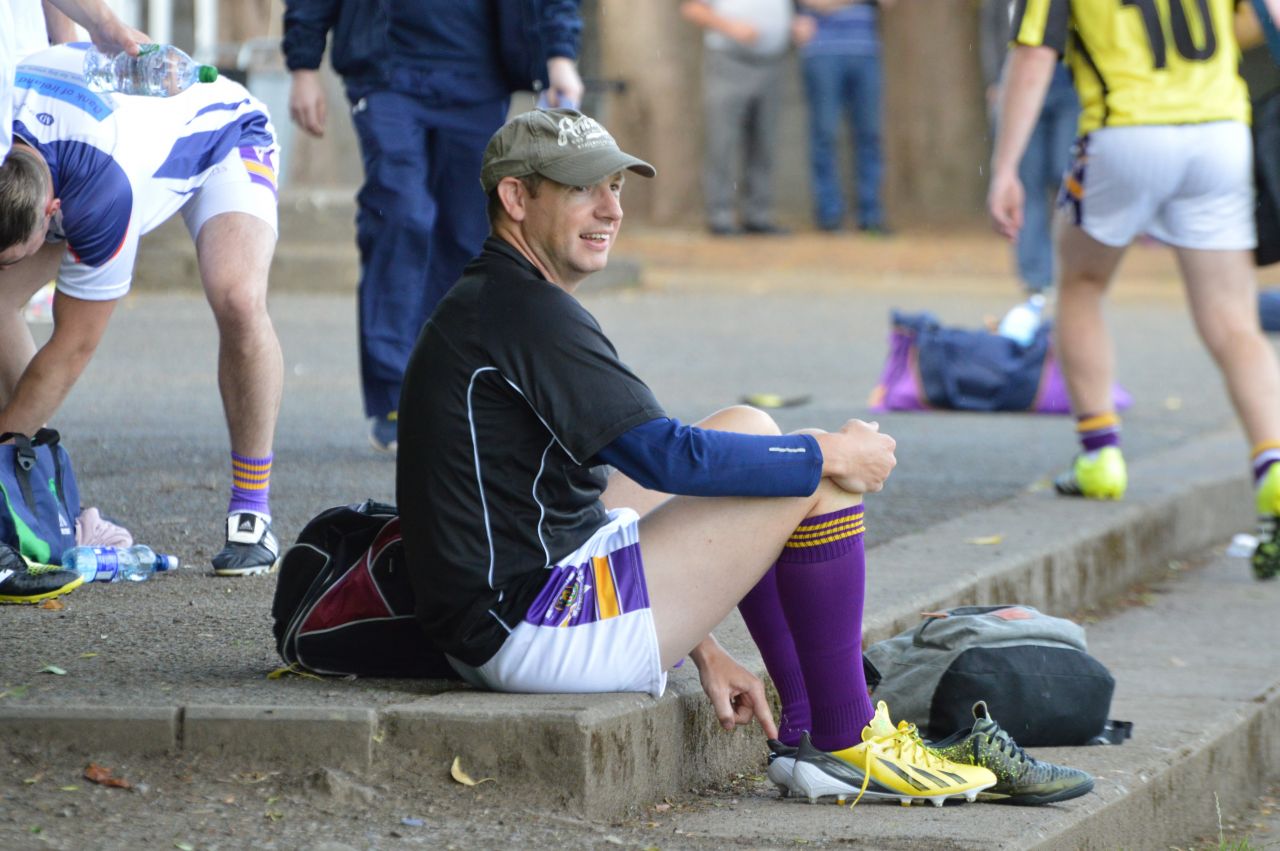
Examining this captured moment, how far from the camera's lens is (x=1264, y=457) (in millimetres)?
6109

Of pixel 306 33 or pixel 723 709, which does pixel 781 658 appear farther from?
pixel 306 33

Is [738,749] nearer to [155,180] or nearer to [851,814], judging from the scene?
[851,814]

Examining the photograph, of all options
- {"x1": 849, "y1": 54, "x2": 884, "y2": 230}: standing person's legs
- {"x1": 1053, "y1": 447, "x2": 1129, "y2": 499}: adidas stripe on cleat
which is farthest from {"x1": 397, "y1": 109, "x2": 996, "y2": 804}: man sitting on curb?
{"x1": 849, "y1": 54, "x2": 884, "y2": 230}: standing person's legs

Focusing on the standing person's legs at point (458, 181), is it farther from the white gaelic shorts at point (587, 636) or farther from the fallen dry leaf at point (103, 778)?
the fallen dry leaf at point (103, 778)

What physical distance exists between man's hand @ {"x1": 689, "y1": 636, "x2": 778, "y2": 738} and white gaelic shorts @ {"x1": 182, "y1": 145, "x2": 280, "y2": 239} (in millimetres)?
1739

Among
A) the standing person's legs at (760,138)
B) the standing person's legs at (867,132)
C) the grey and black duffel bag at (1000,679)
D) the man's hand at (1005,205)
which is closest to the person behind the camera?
the grey and black duffel bag at (1000,679)

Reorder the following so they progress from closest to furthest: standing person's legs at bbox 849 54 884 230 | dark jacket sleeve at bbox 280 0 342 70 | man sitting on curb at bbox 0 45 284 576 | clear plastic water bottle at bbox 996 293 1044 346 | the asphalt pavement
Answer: the asphalt pavement → man sitting on curb at bbox 0 45 284 576 → dark jacket sleeve at bbox 280 0 342 70 → clear plastic water bottle at bbox 996 293 1044 346 → standing person's legs at bbox 849 54 884 230

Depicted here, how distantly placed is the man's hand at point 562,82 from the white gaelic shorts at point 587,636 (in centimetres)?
310

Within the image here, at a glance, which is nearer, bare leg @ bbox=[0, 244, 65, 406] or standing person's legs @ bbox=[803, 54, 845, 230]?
bare leg @ bbox=[0, 244, 65, 406]

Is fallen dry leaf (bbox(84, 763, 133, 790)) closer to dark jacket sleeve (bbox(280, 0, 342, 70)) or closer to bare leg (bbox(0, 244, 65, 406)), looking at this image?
bare leg (bbox(0, 244, 65, 406))

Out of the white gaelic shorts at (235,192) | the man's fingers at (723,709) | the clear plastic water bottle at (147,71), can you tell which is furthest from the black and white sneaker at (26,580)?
the man's fingers at (723,709)

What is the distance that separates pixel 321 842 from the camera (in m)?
3.17

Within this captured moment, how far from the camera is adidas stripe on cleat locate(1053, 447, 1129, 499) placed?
6.61m

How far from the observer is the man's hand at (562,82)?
654cm
